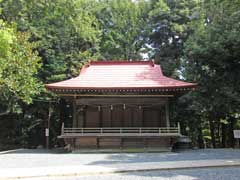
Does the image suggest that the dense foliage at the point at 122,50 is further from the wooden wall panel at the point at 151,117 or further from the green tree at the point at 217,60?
the wooden wall panel at the point at 151,117

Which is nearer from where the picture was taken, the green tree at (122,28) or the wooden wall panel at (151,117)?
the wooden wall panel at (151,117)

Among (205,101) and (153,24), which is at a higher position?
(153,24)

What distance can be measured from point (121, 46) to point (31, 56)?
12735mm

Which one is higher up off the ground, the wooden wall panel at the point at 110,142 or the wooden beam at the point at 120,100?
the wooden beam at the point at 120,100

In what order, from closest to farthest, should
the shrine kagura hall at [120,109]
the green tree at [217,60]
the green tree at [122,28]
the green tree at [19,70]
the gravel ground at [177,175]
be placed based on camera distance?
1. the gravel ground at [177,175]
2. the shrine kagura hall at [120,109]
3. the green tree at [19,70]
4. the green tree at [217,60]
5. the green tree at [122,28]

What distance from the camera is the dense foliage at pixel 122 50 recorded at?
17.8 m

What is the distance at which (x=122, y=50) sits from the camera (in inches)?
1156

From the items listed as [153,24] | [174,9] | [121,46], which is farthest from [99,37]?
[174,9]

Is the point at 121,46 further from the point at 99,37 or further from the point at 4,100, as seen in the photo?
the point at 4,100

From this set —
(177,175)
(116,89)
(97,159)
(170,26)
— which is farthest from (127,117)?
(170,26)

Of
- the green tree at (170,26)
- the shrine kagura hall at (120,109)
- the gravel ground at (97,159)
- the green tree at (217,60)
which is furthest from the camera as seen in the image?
the green tree at (170,26)

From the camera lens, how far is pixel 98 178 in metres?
8.12

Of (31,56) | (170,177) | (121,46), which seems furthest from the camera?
(121,46)

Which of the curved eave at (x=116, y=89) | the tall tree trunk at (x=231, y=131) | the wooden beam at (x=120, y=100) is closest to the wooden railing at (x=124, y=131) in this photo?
the wooden beam at (x=120, y=100)
